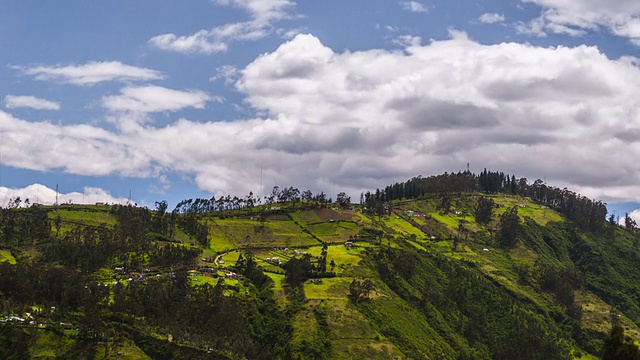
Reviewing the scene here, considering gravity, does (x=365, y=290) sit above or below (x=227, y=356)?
above

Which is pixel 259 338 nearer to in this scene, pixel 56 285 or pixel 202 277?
pixel 202 277

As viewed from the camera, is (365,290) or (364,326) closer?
(364,326)

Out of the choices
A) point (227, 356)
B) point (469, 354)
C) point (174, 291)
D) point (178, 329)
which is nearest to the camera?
point (227, 356)

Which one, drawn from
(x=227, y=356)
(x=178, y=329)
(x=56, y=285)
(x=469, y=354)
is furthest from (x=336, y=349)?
(x=56, y=285)

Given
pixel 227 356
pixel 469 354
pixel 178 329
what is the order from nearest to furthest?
pixel 227 356, pixel 178 329, pixel 469 354

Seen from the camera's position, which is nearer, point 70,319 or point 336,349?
point 70,319

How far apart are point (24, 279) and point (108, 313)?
2780 centimetres

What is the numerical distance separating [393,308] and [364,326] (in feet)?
79.4

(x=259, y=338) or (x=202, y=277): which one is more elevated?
(x=202, y=277)

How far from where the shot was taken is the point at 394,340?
176375 mm

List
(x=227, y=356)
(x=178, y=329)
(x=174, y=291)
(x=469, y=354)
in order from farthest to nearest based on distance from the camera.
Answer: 1. (x=469, y=354)
2. (x=174, y=291)
3. (x=178, y=329)
4. (x=227, y=356)

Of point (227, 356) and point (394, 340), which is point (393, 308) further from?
point (227, 356)

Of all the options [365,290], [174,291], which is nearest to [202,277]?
[174,291]

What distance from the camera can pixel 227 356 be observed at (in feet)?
488
